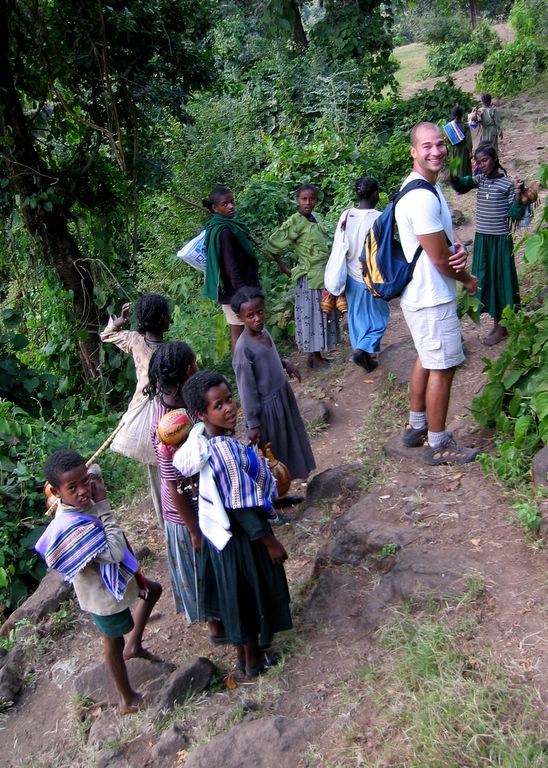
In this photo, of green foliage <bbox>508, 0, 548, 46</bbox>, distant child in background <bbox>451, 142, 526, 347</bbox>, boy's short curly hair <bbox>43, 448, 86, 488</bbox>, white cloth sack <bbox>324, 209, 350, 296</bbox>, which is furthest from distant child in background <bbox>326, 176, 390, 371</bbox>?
green foliage <bbox>508, 0, 548, 46</bbox>

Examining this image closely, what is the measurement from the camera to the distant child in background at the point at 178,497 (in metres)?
3.14

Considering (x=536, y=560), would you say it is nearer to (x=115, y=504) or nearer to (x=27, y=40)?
(x=115, y=504)

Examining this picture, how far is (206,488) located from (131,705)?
117 cm

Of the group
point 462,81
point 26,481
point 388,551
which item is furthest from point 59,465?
point 462,81

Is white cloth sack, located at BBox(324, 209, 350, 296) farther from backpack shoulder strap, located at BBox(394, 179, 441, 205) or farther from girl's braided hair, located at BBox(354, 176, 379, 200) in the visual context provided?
backpack shoulder strap, located at BBox(394, 179, 441, 205)

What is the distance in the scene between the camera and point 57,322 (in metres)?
8.33

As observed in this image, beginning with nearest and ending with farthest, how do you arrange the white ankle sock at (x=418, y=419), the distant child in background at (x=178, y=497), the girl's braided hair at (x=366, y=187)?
the distant child in background at (x=178, y=497), the white ankle sock at (x=418, y=419), the girl's braided hair at (x=366, y=187)

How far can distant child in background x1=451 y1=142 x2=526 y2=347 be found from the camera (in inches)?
213

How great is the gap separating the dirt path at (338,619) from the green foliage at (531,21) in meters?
17.1

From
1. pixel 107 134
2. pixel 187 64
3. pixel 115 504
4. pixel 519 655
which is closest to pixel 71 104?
pixel 107 134

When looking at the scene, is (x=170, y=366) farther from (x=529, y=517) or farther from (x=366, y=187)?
(x=366, y=187)

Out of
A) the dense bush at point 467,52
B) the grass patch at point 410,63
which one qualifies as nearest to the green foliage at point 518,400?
the dense bush at point 467,52

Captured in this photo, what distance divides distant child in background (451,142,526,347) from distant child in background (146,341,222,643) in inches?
116

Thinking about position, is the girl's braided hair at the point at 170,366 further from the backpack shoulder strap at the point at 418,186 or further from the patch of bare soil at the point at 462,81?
the patch of bare soil at the point at 462,81
